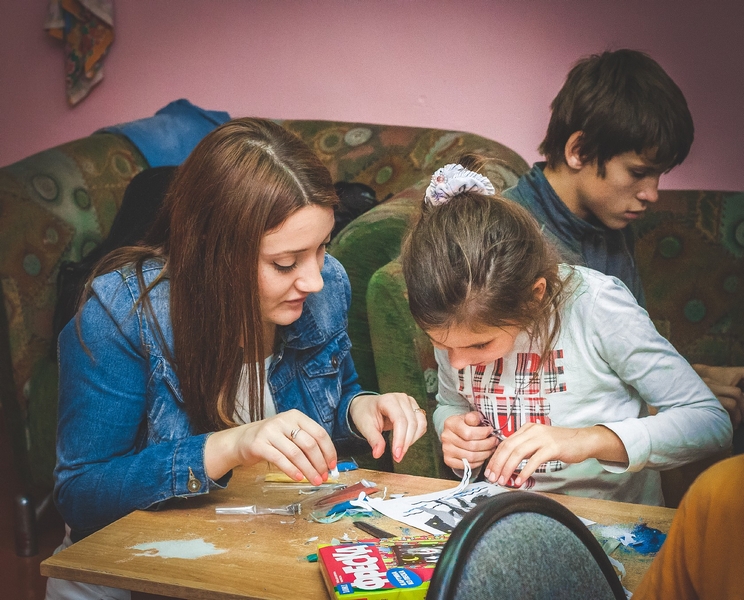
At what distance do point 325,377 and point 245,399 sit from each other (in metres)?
0.13

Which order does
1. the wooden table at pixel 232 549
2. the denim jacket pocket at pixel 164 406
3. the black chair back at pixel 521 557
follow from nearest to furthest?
the black chair back at pixel 521 557 < the wooden table at pixel 232 549 < the denim jacket pocket at pixel 164 406

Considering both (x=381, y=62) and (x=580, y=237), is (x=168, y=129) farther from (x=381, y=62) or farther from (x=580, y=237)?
(x=580, y=237)

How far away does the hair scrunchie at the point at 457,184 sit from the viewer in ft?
3.50

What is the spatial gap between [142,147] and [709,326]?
159cm

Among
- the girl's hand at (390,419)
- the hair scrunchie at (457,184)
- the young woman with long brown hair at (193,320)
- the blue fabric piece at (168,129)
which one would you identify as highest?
the blue fabric piece at (168,129)

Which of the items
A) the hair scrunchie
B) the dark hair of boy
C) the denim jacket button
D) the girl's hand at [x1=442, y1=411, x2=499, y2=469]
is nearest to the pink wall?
the dark hair of boy

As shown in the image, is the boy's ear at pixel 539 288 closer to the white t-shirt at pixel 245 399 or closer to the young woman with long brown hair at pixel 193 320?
the young woman with long brown hair at pixel 193 320

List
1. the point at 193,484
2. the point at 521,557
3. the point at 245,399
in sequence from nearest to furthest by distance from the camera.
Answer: the point at 521,557 < the point at 193,484 < the point at 245,399

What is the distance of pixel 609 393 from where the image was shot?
109 centimetres

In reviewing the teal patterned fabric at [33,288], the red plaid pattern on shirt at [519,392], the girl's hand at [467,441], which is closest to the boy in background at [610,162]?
the red plaid pattern on shirt at [519,392]

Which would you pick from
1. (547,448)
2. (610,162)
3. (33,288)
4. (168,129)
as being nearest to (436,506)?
(547,448)

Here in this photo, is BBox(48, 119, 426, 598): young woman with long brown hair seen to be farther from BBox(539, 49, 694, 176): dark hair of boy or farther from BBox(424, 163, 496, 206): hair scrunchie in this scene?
BBox(539, 49, 694, 176): dark hair of boy

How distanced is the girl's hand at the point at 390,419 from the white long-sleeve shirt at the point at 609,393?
0.43 ft

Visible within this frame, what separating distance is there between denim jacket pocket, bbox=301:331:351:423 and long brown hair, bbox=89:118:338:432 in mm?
136
